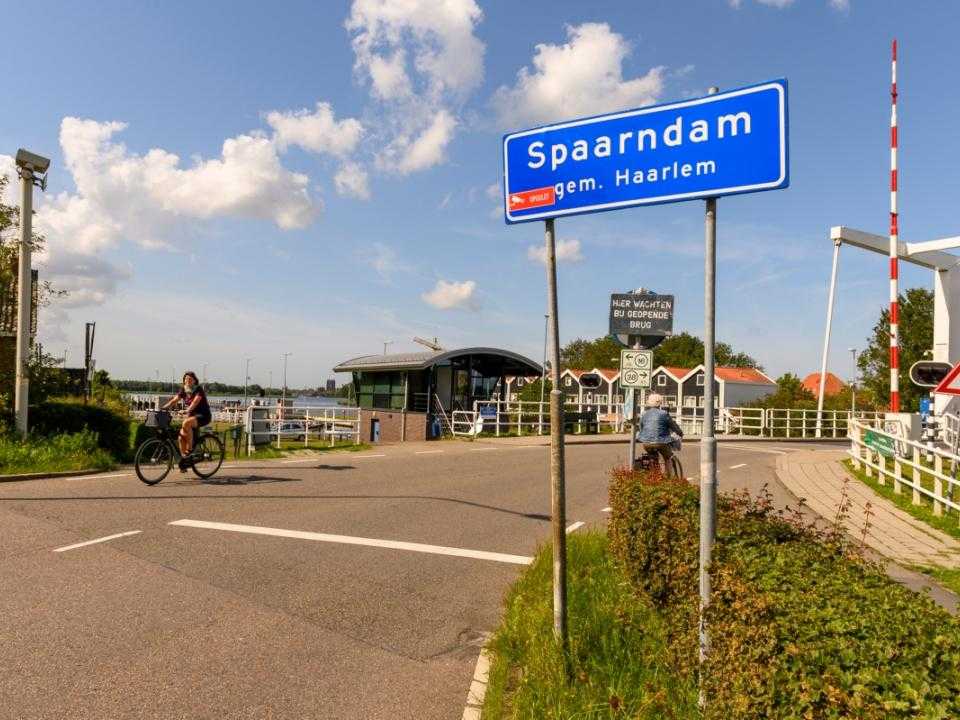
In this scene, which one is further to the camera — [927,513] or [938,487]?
[927,513]

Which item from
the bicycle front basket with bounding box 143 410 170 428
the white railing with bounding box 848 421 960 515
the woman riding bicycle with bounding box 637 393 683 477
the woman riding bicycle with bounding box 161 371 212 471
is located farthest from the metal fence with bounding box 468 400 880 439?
the bicycle front basket with bounding box 143 410 170 428

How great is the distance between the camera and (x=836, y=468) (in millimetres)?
17297

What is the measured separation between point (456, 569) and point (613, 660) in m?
2.93

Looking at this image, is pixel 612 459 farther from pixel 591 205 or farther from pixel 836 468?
pixel 591 205

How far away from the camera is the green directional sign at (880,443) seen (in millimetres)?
13423

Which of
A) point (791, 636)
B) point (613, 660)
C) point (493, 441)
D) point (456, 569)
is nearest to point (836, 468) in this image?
point (493, 441)

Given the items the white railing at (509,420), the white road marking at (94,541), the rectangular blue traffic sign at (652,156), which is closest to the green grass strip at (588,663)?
the rectangular blue traffic sign at (652,156)

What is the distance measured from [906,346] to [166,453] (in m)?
50.6

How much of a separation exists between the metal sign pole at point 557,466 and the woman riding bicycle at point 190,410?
28.5 feet

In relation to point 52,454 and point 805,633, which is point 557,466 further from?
point 52,454

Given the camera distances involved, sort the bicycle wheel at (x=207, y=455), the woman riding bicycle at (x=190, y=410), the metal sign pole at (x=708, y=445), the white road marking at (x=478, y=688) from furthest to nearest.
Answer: the bicycle wheel at (x=207, y=455), the woman riding bicycle at (x=190, y=410), the white road marking at (x=478, y=688), the metal sign pole at (x=708, y=445)

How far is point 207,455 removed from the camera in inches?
450

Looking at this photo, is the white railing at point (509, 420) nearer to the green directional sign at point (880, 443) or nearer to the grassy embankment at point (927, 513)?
the green directional sign at point (880, 443)

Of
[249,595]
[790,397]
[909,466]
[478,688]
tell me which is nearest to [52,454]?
[249,595]
